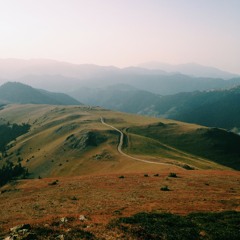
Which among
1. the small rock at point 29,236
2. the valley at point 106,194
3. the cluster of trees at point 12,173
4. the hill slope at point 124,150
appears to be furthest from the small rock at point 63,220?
the cluster of trees at point 12,173

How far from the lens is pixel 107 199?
4700 cm

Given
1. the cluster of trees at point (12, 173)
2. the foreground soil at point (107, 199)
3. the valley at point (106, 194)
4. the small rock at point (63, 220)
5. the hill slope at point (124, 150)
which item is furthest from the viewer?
the cluster of trees at point (12, 173)

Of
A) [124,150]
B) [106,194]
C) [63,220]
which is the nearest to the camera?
[63,220]

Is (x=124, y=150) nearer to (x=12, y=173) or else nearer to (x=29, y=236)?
(x=12, y=173)

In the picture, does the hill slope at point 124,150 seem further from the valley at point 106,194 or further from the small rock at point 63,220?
the small rock at point 63,220

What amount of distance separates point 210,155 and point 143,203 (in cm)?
13011

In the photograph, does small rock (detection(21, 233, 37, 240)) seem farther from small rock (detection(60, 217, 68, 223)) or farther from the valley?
small rock (detection(60, 217, 68, 223))

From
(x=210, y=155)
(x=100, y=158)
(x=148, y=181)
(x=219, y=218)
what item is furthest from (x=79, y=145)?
(x=219, y=218)

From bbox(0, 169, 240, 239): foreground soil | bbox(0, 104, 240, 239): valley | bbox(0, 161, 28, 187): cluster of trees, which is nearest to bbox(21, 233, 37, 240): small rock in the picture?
bbox(0, 104, 240, 239): valley

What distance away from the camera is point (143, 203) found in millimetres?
43156

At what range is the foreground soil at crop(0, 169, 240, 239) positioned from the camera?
34.4 m

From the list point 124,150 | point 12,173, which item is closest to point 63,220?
point 124,150

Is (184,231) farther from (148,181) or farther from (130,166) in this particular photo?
(130,166)

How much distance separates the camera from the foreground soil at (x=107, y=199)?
1355 inches
